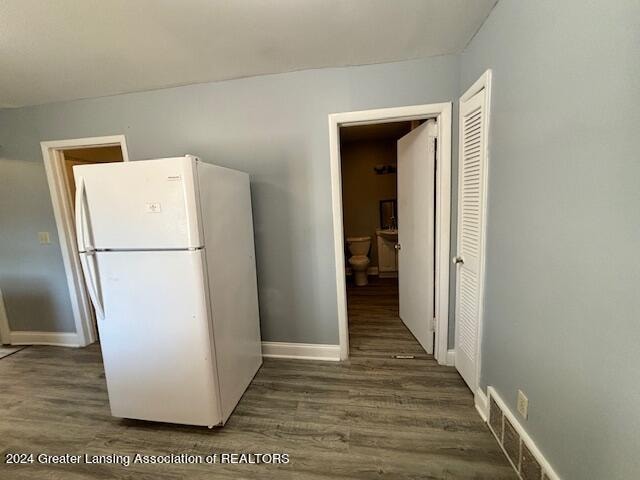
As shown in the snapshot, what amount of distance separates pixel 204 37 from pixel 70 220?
7.52 feet

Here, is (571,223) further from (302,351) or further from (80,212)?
(80,212)

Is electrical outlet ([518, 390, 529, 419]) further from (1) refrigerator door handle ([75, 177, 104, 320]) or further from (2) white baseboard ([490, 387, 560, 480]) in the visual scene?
Result: (1) refrigerator door handle ([75, 177, 104, 320])

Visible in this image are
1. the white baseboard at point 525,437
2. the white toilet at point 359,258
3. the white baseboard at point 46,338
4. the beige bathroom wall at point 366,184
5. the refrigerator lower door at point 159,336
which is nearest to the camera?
the white baseboard at point 525,437

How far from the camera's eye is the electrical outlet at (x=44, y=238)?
8.71 feet

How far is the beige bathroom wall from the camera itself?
4625 mm

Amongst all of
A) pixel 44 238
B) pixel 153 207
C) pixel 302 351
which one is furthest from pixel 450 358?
pixel 44 238

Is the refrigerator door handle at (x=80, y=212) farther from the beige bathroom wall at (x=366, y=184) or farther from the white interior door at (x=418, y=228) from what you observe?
the beige bathroom wall at (x=366, y=184)

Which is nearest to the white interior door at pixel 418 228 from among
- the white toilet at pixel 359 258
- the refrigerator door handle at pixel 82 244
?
the white toilet at pixel 359 258

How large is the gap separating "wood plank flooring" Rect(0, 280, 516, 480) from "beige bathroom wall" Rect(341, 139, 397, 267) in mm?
2720

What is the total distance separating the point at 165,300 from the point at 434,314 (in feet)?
6.49

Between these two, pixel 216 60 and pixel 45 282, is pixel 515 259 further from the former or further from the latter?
pixel 45 282

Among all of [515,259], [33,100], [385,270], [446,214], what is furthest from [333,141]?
[385,270]

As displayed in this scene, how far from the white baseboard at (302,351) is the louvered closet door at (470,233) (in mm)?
994

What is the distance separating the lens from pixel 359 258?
4.23 metres
